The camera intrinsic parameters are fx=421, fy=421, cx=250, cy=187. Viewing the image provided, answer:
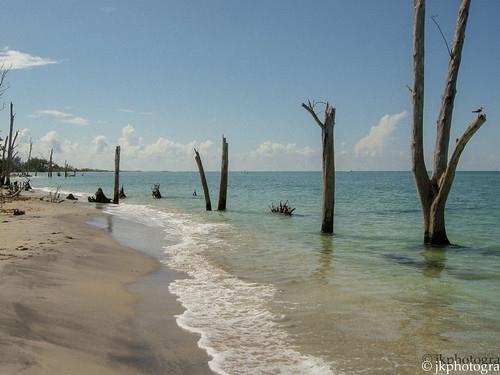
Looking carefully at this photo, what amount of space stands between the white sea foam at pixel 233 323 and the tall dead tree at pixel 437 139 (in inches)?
236

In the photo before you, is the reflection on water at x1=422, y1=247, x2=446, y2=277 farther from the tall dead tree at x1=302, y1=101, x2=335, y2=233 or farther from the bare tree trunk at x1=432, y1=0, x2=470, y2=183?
the tall dead tree at x1=302, y1=101, x2=335, y2=233

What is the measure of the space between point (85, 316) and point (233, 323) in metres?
1.75

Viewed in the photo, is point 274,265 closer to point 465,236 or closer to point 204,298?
point 204,298

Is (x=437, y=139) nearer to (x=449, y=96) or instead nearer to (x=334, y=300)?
(x=449, y=96)

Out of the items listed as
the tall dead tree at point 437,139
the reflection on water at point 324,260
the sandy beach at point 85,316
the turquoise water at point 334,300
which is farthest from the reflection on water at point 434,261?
the sandy beach at point 85,316

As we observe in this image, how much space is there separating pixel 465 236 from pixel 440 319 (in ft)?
31.7

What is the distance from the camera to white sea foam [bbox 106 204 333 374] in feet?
13.2

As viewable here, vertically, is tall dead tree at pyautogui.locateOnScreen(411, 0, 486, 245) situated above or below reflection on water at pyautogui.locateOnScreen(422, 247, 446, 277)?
above

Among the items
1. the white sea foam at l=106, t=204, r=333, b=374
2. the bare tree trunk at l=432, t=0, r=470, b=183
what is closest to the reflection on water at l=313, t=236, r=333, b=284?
the white sea foam at l=106, t=204, r=333, b=374

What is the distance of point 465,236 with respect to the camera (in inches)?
547

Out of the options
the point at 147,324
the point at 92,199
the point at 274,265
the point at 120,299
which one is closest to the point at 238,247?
the point at 274,265

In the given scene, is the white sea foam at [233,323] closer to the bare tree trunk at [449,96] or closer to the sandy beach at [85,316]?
the sandy beach at [85,316]

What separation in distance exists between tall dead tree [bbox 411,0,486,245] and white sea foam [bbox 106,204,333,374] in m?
5.99

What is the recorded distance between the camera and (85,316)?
4.81 m
